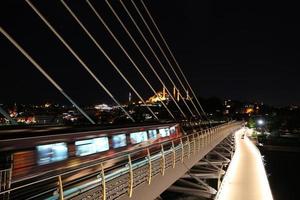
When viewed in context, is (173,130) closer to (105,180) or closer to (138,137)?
(138,137)

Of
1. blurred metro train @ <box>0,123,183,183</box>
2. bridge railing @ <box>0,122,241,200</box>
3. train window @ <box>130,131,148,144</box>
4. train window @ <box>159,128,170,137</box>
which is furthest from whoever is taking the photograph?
train window @ <box>159,128,170,137</box>

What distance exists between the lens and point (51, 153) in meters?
9.04

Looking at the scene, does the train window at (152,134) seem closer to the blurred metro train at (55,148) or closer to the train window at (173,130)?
the blurred metro train at (55,148)

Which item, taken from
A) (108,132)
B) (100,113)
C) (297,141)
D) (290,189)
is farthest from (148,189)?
(297,141)

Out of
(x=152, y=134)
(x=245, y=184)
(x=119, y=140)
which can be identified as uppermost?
(x=152, y=134)

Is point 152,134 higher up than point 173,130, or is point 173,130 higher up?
point 173,130

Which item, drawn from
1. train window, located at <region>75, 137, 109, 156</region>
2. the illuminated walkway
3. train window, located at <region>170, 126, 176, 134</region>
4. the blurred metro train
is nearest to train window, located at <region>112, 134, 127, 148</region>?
the blurred metro train

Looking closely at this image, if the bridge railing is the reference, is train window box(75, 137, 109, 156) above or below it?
above

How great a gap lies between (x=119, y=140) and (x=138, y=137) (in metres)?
2.19

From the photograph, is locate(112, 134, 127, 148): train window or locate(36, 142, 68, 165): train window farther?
locate(112, 134, 127, 148): train window

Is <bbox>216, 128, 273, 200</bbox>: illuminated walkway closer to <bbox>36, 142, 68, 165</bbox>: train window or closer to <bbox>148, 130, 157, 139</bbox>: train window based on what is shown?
<bbox>148, 130, 157, 139</bbox>: train window

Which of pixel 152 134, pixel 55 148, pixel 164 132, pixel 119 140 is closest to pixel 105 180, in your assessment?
pixel 55 148

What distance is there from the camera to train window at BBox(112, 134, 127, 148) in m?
12.9

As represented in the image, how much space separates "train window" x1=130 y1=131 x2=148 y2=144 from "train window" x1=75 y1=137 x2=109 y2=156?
2.45 metres
